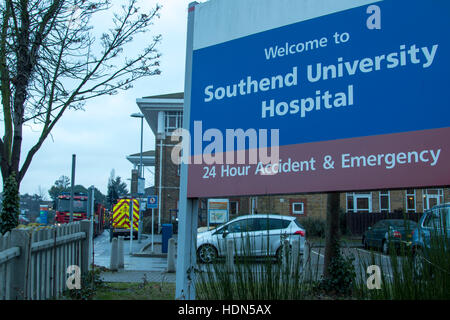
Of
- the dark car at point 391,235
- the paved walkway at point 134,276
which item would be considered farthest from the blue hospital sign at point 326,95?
the paved walkway at point 134,276

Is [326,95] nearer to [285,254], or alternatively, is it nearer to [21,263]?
[285,254]

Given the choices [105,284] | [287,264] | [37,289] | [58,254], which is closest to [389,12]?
[287,264]

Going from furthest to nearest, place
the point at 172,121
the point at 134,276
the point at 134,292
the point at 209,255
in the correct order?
the point at 172,121 < the point at 134,276 < the point at 134,292 < the point at 209,255

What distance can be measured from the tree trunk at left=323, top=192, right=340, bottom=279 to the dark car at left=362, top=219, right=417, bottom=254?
4.82 meters

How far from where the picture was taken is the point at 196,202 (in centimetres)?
444

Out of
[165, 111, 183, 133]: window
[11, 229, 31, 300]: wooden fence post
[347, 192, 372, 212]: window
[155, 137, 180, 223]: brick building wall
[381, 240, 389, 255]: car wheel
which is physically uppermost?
[165, 111, 183, 133]: window

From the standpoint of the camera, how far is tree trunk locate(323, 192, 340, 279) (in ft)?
25.1

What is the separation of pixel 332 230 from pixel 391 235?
5.18m

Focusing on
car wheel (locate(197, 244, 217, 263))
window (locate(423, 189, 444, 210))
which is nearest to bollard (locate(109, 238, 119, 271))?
window (locate(423, 189, 444, 210))

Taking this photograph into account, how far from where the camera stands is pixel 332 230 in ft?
25.5

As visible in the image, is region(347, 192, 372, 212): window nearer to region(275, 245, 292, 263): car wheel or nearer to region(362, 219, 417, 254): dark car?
region(362, 219, 417, 254): dark car

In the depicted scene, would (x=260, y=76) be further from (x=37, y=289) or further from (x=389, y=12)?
(x=37, y=289)

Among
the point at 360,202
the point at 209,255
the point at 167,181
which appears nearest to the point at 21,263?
the point at 209,255

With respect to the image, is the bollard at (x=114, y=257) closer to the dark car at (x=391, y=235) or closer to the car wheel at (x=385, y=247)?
the dark car at (x=391, y=235)
